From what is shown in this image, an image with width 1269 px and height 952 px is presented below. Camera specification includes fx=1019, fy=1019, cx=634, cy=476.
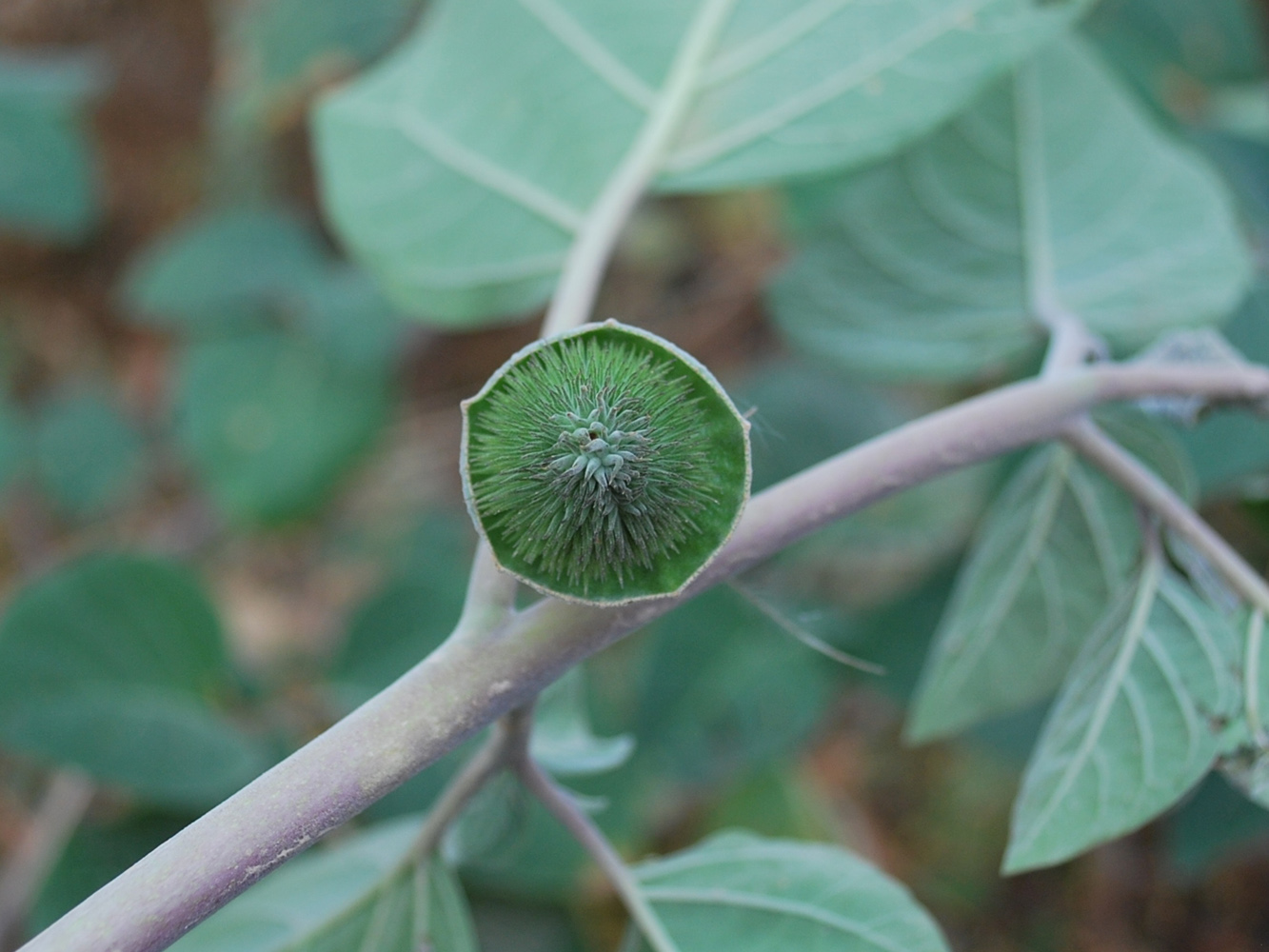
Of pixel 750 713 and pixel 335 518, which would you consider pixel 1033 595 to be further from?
pixel 335 518

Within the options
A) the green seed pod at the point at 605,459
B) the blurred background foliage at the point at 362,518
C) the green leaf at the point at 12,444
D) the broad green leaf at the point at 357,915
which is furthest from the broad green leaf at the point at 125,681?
the green leaf at the point at 12,444

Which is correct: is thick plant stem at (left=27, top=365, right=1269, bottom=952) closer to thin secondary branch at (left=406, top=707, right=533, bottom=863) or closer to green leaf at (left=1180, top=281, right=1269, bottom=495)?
thin secondary branch at (left=406, top=707, right=533, bottom=863)

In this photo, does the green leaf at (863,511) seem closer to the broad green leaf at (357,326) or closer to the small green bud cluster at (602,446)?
the broad green leaf at (357,326)

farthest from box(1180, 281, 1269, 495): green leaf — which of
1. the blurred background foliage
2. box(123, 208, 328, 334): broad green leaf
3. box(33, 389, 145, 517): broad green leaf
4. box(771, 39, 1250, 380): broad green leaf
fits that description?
box(33, 389, 145, 517): broad green leaf

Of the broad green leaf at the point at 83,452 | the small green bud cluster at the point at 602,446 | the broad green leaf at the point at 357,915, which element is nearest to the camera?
the small green bud cluster at the point at 602,446

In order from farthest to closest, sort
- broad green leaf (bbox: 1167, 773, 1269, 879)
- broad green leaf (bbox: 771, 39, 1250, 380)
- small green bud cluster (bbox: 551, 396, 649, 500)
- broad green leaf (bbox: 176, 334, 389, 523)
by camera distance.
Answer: broad green leaf (bbox: 176, 334, 389, 523) → broad green leaf (bbox: 1167, 773, 1269, 879) → broad green leaf (bbox: 771, 39, 1250, 380) → small green bud cluster (bbox: 551, 396, 649, 500)

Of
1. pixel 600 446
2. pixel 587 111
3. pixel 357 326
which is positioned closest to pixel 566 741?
pixel 600 446
